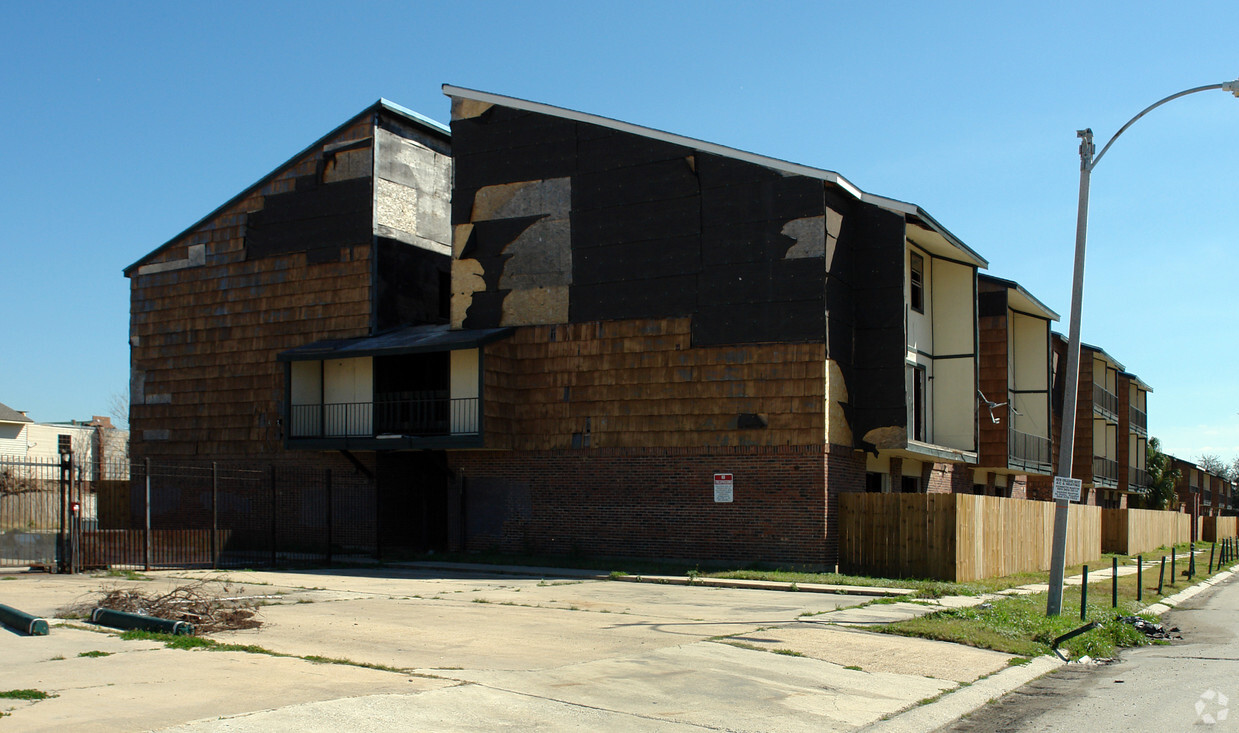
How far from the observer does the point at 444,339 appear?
87.4 feet

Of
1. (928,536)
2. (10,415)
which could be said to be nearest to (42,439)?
(10,415)

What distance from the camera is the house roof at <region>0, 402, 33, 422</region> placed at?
59166 millimetres

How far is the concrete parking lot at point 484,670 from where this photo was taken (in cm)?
807

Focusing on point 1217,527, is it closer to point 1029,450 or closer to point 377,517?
point 1029,450

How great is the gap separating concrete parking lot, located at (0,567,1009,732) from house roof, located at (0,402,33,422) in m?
48.7

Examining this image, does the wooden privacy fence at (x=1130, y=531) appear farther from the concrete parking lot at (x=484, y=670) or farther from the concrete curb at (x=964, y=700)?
the concrete curb at (x=964, y=700)

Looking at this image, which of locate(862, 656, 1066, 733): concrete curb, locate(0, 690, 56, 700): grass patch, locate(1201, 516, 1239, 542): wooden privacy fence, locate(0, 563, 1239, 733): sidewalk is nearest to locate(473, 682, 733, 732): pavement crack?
locate(0, 563, 1239, 733): sidewalk

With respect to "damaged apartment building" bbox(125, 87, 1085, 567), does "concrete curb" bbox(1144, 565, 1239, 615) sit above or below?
below

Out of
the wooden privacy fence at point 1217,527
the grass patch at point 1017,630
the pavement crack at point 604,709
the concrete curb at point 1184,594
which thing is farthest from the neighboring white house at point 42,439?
the wooden privacy fence at point 1217,527

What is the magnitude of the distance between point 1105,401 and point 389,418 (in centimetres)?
3664

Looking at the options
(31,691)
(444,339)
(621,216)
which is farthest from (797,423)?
(31,691)

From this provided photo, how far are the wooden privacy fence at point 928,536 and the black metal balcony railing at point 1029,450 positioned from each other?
30.6 ft

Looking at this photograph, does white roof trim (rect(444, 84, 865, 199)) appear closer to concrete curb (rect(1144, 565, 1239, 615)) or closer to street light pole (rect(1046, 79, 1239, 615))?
street light pole (rect(1046, 79, 1239, 615))

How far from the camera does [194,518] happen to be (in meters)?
31.6
